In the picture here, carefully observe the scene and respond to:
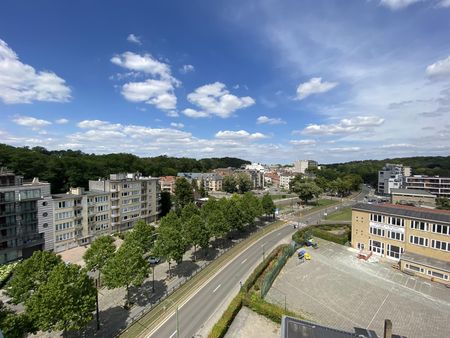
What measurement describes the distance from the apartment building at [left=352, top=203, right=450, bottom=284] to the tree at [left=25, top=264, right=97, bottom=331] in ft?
174

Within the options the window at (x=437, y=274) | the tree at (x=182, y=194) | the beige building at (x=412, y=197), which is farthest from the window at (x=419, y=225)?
the tree at (x=182, y=194)

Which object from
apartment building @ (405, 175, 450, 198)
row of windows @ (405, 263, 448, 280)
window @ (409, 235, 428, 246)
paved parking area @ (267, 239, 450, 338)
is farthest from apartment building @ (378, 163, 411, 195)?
row of windows @ (405, 263, 448, 280)

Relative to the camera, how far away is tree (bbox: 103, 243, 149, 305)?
33625 millimetres

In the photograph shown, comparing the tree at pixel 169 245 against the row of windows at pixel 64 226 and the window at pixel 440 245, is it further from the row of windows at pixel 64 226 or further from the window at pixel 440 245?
the window at pixel 440 245

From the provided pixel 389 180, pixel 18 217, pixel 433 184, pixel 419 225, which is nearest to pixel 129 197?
pixel 18 217

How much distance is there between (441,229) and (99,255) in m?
61.4

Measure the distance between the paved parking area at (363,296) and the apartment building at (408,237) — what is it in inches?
100.0

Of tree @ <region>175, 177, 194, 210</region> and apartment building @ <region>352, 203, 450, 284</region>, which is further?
tree @ <region>175, 177, 194, 210</region>

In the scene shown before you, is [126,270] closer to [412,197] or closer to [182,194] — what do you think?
[182,194]

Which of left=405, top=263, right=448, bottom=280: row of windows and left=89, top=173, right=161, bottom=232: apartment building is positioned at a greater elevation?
left=89, top=173, right=161, bottom=232: apartment building

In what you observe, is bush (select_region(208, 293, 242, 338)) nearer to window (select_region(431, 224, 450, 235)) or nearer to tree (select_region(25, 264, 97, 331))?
tree (select_region(25, 264, 97, 331))

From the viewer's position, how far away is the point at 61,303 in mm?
25391

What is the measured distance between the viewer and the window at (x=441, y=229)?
44125mm

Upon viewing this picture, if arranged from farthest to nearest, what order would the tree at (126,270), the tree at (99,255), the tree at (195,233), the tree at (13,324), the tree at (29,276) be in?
the tree at (195,233)
the tree at (99,255)
the tree at (126,270)
the tree at (29,276)
the tree at (13,324)
